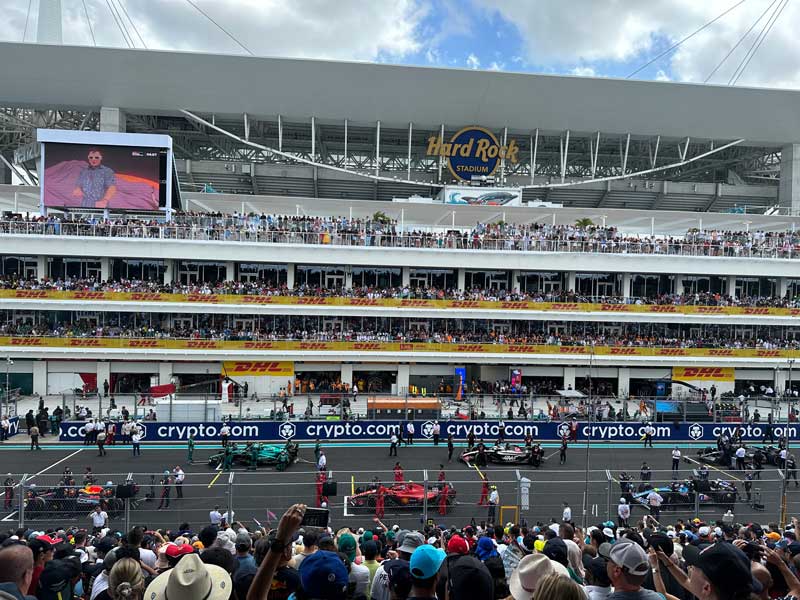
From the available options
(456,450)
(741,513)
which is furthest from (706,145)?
(741,513)

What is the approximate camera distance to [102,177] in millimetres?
38562

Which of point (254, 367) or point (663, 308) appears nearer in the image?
point (254, 367)

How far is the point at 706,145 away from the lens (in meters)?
52.8

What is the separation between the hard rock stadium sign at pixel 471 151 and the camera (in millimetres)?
48406

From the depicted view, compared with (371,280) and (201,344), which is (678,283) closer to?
(371,280)

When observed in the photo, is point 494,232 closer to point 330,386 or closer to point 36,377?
point 330,386

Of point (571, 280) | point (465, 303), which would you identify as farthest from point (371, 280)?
point (571, 280)

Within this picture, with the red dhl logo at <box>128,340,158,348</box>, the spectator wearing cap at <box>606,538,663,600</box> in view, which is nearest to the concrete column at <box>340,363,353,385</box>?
the red dhl logo at <box>128,340,158,348</box>

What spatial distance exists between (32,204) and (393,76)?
1075 inches

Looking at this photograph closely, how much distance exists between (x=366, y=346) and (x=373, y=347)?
432 millimetres

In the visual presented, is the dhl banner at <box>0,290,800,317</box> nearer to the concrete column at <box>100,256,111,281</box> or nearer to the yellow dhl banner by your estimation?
the yellow dhl banner

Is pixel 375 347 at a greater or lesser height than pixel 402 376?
greater

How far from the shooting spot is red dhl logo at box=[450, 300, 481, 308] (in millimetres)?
39594

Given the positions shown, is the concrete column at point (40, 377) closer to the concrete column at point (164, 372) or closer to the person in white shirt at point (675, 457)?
the concrete column at point (164, 372)
